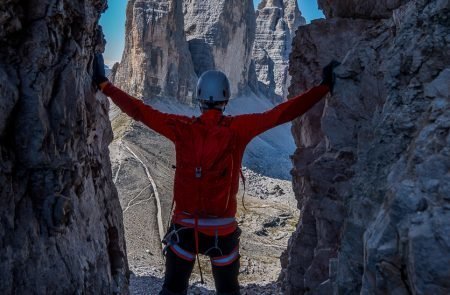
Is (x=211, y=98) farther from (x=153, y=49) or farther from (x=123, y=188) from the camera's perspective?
(x=153, y=49)

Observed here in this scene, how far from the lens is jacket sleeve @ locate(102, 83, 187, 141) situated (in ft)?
21.8

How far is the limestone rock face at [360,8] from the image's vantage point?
9906 millimetres

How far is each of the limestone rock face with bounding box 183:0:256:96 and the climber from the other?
245 ft

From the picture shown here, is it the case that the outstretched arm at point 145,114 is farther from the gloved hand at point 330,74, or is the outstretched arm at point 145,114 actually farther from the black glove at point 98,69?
the gloved hand at point 330,74

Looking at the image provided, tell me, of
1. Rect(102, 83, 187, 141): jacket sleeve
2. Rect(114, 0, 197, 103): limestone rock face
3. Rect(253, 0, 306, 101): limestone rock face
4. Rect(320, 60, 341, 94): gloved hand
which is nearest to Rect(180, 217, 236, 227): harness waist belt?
Rect(102, 83, 187, 141): jacket sleeve

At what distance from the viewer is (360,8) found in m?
11.1

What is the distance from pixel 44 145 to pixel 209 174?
242 cm

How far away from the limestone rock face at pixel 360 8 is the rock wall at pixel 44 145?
5637mm

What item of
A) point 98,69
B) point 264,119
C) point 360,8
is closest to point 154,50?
point 360,8

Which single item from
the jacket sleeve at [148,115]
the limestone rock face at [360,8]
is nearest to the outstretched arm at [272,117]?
the jacket sleeve at [148,115]

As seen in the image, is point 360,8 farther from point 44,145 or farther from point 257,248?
point 257,248

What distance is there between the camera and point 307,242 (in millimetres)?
12445

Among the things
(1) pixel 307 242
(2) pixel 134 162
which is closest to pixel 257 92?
(2) pixel 134 162

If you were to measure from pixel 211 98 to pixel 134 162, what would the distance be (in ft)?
156
